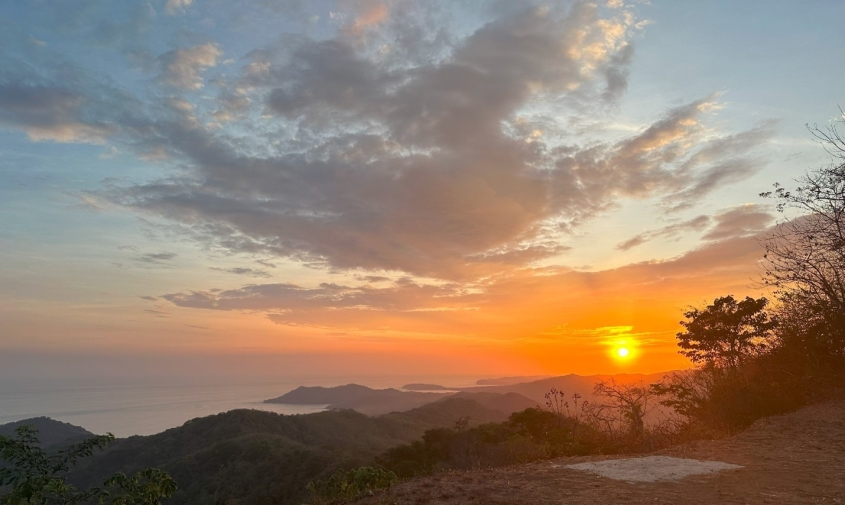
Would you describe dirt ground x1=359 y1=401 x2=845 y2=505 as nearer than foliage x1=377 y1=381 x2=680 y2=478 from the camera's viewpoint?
Yes

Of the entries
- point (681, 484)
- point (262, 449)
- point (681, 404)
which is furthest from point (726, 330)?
point (262, 449)

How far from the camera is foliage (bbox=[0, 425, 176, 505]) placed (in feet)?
18.5

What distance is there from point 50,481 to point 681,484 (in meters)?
8.89

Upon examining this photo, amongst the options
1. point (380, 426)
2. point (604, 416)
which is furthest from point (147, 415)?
point (604, 416)

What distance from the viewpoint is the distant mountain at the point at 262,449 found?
5788 cm

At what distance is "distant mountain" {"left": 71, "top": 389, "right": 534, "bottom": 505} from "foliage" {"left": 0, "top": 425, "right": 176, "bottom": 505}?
117ft

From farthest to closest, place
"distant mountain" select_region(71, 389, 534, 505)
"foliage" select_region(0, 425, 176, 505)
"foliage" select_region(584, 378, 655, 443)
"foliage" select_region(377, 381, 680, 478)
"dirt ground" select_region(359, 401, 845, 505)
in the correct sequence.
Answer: "distant mountain" select_region(71, 389, 534, 505), "foliage" select_region(584, 378, 655, 443), "foliage" select_region(377, 381, 680, 478), "dirt ground" select_region(359, 401, 845, 505), "foliage" select_region(0, 425, 176, 505)

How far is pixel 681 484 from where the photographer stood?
274 inches

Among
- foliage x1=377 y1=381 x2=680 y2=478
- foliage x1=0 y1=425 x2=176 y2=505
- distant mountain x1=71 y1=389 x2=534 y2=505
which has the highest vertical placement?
foliage x1=0 y1=425 x2=176 y2=505

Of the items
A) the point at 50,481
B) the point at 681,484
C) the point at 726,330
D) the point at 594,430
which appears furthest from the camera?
the point at 726,330

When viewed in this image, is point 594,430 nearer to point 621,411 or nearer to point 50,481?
point 621,411

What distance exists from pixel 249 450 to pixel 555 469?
233ft

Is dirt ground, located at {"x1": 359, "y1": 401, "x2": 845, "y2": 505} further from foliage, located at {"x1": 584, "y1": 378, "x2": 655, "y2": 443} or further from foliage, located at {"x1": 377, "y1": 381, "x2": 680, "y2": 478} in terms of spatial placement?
foliage, located at {"x1": 584, "y1": 378, "x2": 655, "y2": 443}

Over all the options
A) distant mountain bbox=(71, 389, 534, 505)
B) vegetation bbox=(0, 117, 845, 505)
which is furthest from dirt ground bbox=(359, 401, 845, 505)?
distant mountain bbox=(71, 389, 534, 505)
